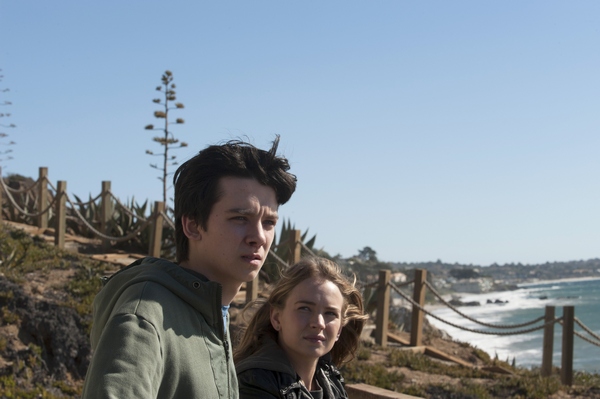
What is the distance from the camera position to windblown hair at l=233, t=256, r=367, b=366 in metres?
3.24

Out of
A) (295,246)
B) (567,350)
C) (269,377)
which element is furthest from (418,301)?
(269,377)

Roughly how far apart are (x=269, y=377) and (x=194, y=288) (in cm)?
128

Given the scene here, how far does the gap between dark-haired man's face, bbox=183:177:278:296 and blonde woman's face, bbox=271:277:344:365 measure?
1.21 meters

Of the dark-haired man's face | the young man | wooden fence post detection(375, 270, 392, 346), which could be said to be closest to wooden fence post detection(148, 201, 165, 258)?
wooden fence post detection(375, 270, 392, 346)

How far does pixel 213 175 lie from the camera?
76.4 inches

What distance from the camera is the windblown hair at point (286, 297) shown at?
324 cm

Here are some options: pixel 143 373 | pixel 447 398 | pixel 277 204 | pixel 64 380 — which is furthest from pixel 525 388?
pixel 143 373

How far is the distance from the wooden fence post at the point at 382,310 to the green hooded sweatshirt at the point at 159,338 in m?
8.60

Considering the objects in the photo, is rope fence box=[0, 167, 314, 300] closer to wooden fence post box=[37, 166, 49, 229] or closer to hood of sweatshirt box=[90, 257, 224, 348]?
wooden fence post box=[37, 166, 49, 229]

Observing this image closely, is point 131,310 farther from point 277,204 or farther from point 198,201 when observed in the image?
point 277,204

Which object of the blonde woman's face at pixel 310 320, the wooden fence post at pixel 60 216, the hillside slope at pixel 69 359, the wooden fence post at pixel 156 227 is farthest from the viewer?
the wooden fence post at pixel 60 216

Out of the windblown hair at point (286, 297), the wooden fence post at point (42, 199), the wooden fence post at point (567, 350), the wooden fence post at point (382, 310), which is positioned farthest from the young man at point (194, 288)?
the wooden fence post at point (42, 199)

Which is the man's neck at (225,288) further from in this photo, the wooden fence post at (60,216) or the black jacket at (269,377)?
the wooden fence post at (60,216)

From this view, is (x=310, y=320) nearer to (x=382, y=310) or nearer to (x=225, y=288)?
(x=225, y=288)
